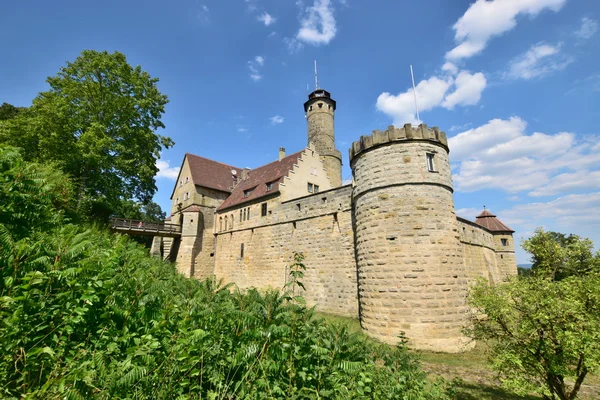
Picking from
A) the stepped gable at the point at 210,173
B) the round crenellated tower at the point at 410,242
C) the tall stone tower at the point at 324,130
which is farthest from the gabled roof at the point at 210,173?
the round crenellated tower at the point at 410,242

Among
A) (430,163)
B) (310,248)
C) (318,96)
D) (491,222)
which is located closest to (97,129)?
(310,248)

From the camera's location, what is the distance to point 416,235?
12.0 metres

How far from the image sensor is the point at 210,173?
3130cm

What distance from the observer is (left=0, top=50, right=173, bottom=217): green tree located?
15383 mm

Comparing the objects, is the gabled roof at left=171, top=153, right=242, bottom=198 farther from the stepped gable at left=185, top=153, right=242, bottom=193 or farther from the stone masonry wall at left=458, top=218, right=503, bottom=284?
the stone masonry wall at left=458, top=218, right=503, bottom=284

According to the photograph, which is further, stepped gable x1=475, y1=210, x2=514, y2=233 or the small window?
stepped gable x1=475, y1=210, x2=514, y2=233

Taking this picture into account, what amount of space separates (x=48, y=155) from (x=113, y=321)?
58.8 ft

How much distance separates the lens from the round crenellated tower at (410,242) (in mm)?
11234

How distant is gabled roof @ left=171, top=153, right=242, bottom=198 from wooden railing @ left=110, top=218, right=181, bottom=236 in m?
5.40

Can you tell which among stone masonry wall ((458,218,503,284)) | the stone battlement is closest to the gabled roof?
the stone battlement

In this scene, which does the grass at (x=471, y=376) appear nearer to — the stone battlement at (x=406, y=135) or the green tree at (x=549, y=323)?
the green tree at (x=549, y=323)

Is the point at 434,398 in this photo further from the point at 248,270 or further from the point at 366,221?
the point at 248,270

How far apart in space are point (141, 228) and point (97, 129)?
12.4m

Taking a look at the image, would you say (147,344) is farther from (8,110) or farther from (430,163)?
(8,110)
